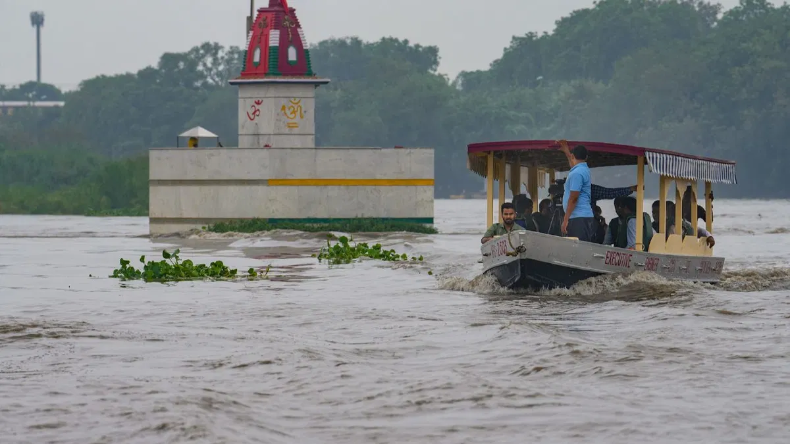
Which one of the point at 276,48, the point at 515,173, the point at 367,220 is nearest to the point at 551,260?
the point at 515,173

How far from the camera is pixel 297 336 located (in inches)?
518

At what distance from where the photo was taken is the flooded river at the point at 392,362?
8.80m

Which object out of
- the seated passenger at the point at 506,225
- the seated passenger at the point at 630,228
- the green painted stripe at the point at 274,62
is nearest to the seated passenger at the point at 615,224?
the seated passenger at the point at 630,228

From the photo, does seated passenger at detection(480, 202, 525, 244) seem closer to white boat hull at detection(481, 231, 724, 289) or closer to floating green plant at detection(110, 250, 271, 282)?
white boat hull at detection(481, 231, 724, 289)

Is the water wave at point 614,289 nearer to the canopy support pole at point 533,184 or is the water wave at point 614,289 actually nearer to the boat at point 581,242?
the boat at point 581,242

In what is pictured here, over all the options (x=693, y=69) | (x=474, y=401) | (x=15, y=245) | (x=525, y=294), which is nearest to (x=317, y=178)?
(x=15, y=245)

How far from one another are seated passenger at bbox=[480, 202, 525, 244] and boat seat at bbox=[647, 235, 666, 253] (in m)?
1.84

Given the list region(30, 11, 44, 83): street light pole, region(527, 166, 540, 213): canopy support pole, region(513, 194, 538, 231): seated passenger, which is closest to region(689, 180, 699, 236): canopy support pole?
region(527, 166, 540, 213): canopy support pole

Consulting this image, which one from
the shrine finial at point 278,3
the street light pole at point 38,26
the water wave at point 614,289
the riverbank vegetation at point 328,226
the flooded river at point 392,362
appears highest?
the street light pole at point 38,26

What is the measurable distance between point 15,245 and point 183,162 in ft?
19.6

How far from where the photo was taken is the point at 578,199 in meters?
16.7

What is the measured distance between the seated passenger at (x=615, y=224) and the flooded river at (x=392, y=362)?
112cm

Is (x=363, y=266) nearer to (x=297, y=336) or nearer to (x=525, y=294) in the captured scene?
(x=525, y=294)

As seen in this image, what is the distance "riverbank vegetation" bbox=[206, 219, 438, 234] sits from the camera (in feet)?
117
